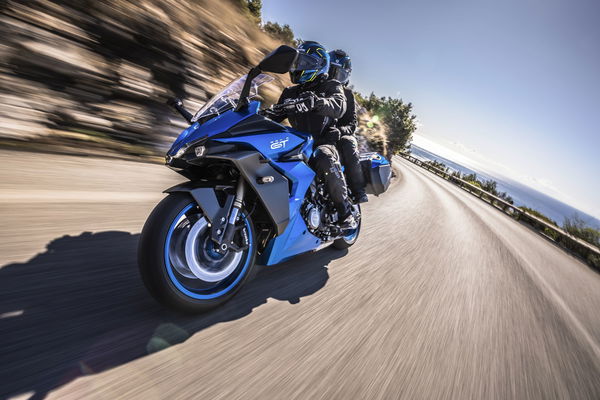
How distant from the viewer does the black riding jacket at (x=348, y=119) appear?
11.4 ft

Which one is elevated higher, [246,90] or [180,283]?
[246,90]

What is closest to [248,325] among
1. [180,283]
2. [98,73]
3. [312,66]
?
[180,283]

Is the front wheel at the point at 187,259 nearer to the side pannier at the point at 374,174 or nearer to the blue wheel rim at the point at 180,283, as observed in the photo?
the blue wheel rim at the point at 180,283

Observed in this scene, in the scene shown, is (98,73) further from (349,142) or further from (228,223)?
(228,223)

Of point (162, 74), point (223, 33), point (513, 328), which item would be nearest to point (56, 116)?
point (162, 74)

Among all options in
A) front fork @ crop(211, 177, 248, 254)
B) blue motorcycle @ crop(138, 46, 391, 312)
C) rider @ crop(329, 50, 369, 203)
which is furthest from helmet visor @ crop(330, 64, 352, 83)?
front fork @ crop(211, 177, 248, 254)

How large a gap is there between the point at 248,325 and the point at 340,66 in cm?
328

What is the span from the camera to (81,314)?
156cm

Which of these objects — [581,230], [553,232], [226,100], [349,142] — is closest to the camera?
[226,100]

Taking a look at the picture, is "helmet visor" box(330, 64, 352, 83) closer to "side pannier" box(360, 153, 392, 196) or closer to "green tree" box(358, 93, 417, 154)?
"side pannier" box(360, 153, 392, 196)

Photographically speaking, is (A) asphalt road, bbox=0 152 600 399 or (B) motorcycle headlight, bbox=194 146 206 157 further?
(B) motorcycle headlight, bbox=194 146 206 157

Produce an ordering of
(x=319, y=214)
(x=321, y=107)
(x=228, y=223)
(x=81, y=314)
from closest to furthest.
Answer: (x=81, y=314) → (x=228, y=223) → (x=321, y=107) → (x=319, y=214)

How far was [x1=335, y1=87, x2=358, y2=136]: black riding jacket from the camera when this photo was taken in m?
3.48

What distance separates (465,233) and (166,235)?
7227 mm
